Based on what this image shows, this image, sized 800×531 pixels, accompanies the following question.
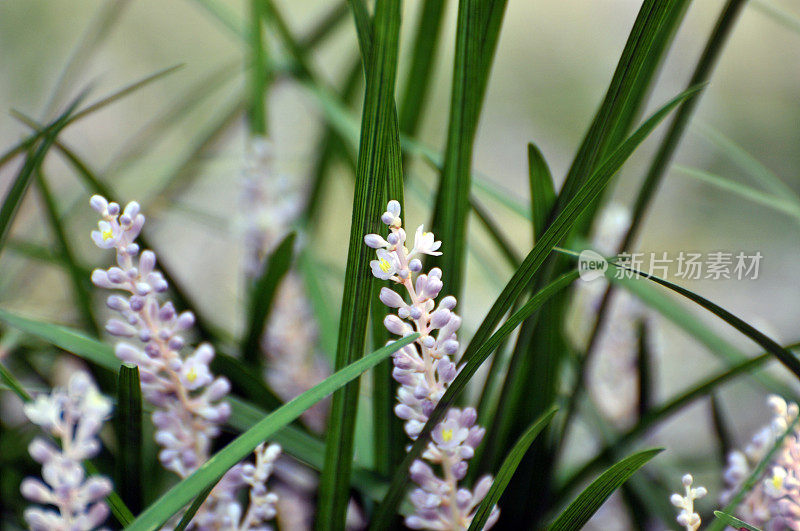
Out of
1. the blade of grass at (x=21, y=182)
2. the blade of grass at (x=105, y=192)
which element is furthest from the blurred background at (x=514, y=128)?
the blade of grass at (x=21, y=182)

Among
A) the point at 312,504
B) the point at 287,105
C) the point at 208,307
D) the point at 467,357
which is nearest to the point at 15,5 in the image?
the point at 287,105

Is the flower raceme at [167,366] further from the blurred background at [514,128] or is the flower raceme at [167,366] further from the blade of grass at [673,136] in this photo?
the blurred background at [514,128]

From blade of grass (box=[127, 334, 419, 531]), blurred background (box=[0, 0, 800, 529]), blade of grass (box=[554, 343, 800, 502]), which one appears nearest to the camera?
blade of grass (box=[127, 334, 419, 531])

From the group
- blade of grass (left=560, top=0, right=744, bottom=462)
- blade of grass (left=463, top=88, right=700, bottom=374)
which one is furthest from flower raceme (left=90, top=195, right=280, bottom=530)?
blade of grass (left=560, top=0, right=744, bottom=462)

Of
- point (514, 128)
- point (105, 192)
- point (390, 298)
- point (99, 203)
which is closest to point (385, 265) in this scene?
point (390, 298)

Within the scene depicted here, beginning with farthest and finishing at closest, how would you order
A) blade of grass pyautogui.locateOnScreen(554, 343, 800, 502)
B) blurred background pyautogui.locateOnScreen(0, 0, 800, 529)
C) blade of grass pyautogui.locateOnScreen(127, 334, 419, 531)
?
blurred background pyautogui.locateOnScreen(0, 0, 800, 529) < blade of grass pyautogui.locateOnScreen(554, 343, 800, 502) < blade of grass pyautogui.locateOnScreen(127, 334, 419, 531)

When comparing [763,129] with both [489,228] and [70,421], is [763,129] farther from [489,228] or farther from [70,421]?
[70,421]

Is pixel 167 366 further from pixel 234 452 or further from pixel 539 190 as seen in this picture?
pixel 539 190

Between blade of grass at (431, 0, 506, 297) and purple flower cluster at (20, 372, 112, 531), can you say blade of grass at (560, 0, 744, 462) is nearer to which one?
blade of grass at (431, 0, 506, 297)
